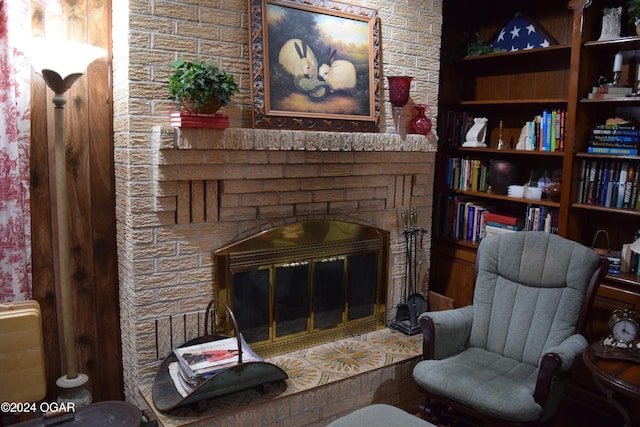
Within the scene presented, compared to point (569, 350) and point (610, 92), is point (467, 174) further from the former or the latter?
point (569, 350)

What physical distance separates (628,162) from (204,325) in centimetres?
245

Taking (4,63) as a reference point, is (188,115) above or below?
below

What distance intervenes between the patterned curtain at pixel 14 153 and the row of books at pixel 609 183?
9.54 ft

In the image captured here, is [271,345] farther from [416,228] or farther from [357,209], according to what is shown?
[416,228]

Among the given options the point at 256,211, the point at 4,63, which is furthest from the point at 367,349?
the point at 4,63

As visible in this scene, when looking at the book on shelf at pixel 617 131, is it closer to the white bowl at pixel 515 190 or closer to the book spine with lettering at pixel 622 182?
the book spine with lettering at pixel 622 182

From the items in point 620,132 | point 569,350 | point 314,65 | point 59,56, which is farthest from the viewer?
point 620,132

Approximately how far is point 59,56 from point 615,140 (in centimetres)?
277

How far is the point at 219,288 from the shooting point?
8.44ft

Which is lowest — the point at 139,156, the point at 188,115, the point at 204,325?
the point at 204,325

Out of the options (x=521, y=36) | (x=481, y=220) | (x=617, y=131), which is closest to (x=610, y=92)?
(x=617, y=131)

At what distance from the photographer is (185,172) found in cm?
238

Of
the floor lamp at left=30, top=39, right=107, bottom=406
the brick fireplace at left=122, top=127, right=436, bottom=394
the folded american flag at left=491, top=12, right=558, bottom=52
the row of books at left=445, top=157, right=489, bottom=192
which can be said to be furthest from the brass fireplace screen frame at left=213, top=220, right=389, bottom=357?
the folded american flag at left=491, top=12, right=558, bottom=52

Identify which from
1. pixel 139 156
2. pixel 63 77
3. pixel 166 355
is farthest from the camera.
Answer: pixel 166 355
